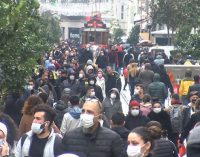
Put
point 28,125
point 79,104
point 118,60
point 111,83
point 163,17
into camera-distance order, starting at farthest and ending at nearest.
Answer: point 163,17 → point 118,60 → point 111,83 → point 79,104 → point 28,125

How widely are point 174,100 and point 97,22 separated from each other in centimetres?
4912

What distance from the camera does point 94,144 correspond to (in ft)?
26.8

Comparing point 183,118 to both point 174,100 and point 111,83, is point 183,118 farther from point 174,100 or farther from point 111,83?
point 111,83

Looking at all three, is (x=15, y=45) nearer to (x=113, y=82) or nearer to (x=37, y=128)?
(x=37, y=128)

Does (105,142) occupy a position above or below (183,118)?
above

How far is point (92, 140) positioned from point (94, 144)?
0.05 m

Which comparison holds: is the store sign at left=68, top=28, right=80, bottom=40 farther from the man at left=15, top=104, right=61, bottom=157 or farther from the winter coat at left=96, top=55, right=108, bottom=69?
the man at left=15, top=104, right=61, bottom=157

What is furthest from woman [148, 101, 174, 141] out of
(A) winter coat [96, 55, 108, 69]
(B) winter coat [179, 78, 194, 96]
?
(A) winter coat [96, 55, 108, 69]

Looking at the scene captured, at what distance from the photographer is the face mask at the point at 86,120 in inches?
318

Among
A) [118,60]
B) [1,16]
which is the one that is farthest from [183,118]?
[118,60]

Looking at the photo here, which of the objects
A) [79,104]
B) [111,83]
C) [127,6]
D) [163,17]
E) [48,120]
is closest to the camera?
[48,120]

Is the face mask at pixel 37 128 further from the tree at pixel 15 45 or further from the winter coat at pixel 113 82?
the winter coat at pixel 113 82

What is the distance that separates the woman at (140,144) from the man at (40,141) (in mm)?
1203

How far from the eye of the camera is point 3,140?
7.68 metres
